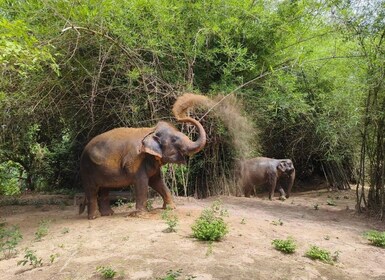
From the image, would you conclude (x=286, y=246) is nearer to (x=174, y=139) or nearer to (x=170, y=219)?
(x=170, y=219)

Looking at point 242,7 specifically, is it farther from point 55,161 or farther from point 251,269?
point 55,161

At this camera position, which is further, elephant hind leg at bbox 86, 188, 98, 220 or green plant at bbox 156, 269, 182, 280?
elephant hind leg at bbox 86, 188, 98, 220

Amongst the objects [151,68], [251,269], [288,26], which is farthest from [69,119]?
[251,269]

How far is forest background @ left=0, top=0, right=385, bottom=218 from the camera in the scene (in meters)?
6.42

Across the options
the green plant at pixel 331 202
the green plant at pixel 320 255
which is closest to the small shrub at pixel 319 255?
the green plant at pixel 320 255

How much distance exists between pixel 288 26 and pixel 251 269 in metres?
5.85

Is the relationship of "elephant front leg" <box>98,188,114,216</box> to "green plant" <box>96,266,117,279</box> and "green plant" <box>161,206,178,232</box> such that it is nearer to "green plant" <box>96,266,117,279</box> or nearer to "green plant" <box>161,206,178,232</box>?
"green plant" <box>161,206,178,232</box>

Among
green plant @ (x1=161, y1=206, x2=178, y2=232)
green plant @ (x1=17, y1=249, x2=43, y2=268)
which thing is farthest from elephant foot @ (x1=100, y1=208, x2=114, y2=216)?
green plant @ (x1=17, y1=249, x2=43, y2=268)

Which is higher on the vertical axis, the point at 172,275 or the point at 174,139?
the point at 174,139

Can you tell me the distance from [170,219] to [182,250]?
1146mm

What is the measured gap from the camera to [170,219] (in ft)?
17.5

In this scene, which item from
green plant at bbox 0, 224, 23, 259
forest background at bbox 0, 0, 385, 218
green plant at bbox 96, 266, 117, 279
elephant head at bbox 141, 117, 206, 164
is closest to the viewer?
green plant at bbox 96, 266, 117, 279

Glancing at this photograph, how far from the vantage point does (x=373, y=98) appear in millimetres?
7180

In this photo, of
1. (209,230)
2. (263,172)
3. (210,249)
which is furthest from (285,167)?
(210,249)
